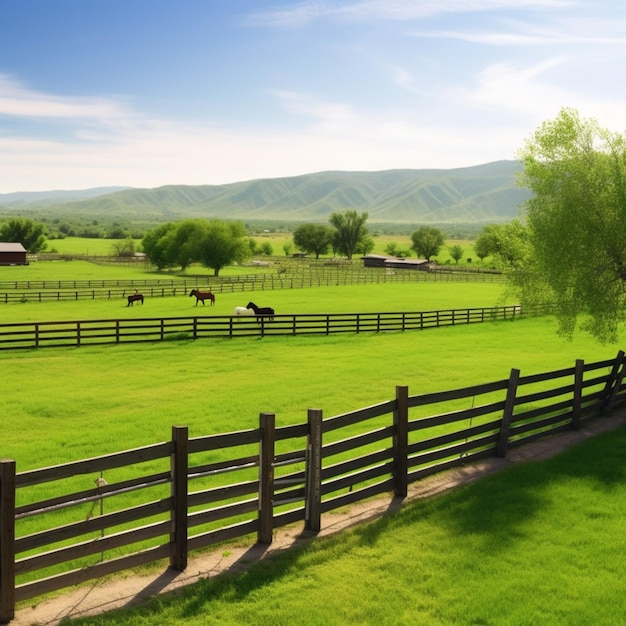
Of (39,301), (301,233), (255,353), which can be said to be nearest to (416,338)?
(255,353)

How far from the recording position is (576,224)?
19.4m

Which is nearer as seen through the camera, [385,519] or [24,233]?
[385,519]

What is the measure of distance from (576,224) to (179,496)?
15972mm

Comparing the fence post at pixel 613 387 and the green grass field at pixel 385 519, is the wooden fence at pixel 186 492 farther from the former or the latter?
the fence post at pixel 613 387

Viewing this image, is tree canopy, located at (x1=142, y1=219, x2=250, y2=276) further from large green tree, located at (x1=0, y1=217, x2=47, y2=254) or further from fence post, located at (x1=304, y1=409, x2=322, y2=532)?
fence post, located at (x1=304, y1=409, x2=322, y2=532)

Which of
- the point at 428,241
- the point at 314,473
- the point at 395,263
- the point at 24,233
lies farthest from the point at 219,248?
the point at 314,473

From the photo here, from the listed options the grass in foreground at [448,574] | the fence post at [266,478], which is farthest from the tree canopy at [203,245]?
the fence post at [266,478]

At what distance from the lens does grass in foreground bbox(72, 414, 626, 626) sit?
6.32 metres

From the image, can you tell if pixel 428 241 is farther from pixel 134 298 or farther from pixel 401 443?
pixel 401 443

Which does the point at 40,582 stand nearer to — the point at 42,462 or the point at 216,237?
the point at 42,462

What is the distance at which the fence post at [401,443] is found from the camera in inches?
356

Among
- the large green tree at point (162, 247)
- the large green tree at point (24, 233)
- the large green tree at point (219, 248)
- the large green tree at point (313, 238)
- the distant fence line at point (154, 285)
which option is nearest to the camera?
the distant fence line at point (154, 285)

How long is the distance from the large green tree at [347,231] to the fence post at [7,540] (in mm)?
148293

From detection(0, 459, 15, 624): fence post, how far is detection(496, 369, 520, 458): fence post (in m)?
7.98
